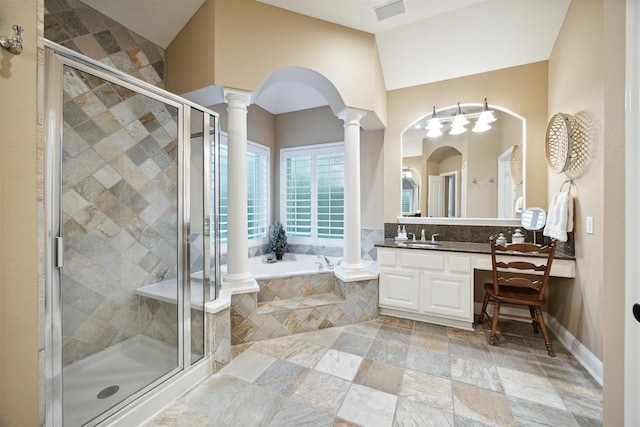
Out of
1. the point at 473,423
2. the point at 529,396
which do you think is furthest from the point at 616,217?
the point at 529,396

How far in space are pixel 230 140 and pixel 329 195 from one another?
195 centimetres

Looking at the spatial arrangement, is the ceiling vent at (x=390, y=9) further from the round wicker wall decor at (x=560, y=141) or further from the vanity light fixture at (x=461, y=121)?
the round wicker wall decor at (x=560, y=141)

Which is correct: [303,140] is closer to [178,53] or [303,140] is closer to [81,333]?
[178,53]

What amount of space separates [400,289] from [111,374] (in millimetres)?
2606

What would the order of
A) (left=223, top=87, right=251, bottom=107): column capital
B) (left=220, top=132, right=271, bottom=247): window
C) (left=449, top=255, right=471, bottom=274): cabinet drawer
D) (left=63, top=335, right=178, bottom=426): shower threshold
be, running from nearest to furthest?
1. (left=63, top=335, right=178, bottom=426): shower threshold
2. (left=223, top=87, right=251, bottom=107): column capital
3. (left=449, top=255, right=471, bottom=274): cabinet drawer
4. (left=220, top=132, right=271, bottom=247): window

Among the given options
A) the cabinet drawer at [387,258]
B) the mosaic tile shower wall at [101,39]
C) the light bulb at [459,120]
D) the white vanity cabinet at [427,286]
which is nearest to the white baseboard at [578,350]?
the white vanity cabinet at [427,286]

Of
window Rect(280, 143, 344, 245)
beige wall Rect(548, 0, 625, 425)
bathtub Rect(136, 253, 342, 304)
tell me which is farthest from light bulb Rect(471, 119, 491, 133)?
bathtub Rect(136, 253, 342, 304)

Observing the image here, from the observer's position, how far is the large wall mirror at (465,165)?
10.0 ft

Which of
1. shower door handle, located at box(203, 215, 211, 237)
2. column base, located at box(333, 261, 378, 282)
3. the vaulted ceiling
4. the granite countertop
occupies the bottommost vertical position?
column base, located at box(333, 261, 378, 282)

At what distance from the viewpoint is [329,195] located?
13.3ft

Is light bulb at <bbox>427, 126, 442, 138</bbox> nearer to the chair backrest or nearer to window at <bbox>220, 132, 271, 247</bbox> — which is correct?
the chair backrest

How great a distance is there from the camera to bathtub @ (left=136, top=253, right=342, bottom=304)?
2.03 metres

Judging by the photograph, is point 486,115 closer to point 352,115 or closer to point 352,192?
point 352,115

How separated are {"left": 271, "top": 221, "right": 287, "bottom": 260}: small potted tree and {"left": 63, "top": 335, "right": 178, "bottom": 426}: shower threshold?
2.08m
